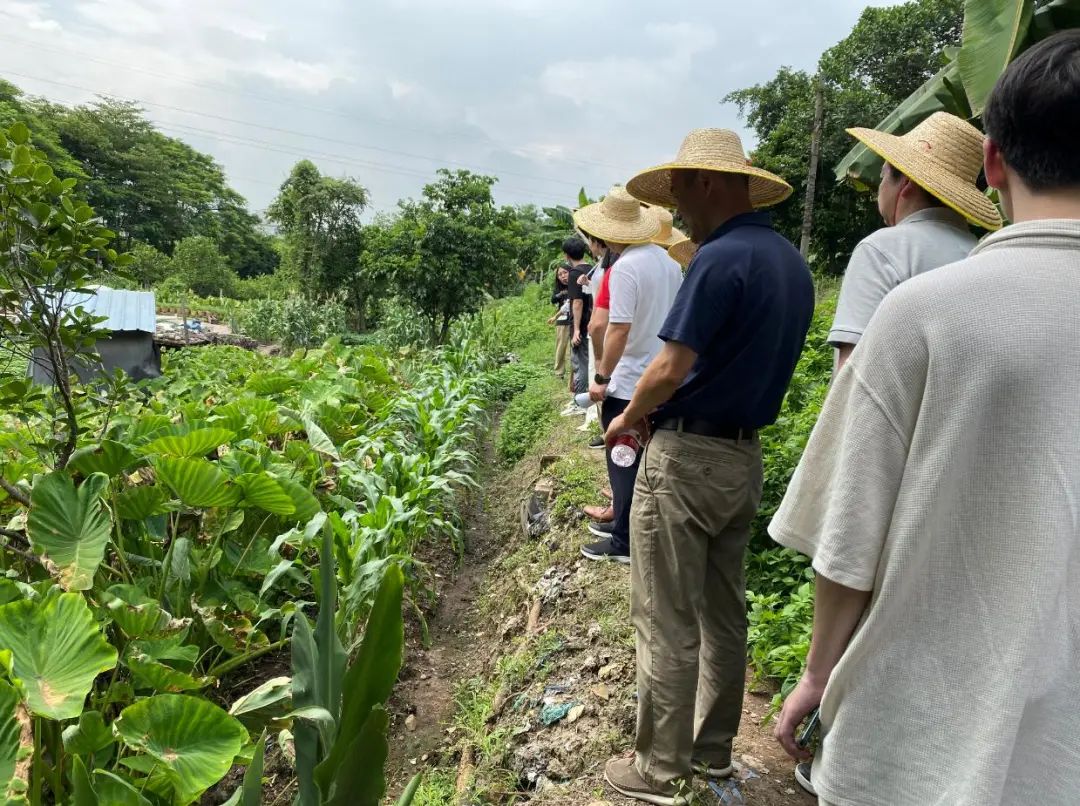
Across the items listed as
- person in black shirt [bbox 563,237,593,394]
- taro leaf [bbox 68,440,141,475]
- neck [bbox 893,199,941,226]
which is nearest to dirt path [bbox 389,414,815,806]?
taro leaf [bbox 68,440,141,475]

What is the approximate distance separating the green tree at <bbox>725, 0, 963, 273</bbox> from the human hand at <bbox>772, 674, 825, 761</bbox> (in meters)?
19.4

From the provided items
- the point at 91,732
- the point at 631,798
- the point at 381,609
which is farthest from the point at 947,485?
the point at 91,732

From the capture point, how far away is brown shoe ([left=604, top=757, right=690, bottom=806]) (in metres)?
2.08

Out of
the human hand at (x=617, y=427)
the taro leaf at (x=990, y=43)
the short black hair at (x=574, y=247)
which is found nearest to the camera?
the human hand at (x=617, y=427)

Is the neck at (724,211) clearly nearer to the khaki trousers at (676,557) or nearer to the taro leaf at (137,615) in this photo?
the khaki trousers at (676,557)

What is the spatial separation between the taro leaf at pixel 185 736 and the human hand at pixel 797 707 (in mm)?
1455

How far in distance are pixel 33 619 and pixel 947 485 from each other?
2173mm

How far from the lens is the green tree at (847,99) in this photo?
20.3 metres

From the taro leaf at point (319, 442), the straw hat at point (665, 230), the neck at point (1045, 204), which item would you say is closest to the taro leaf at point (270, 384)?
the taro leaf at point (319, 442)

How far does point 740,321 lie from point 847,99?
23.1 meters

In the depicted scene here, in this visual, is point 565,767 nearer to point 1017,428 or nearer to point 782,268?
point 782,268

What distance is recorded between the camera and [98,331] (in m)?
2.51

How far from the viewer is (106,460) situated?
2641 millimetres

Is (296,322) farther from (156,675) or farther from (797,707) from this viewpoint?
(797,707)
